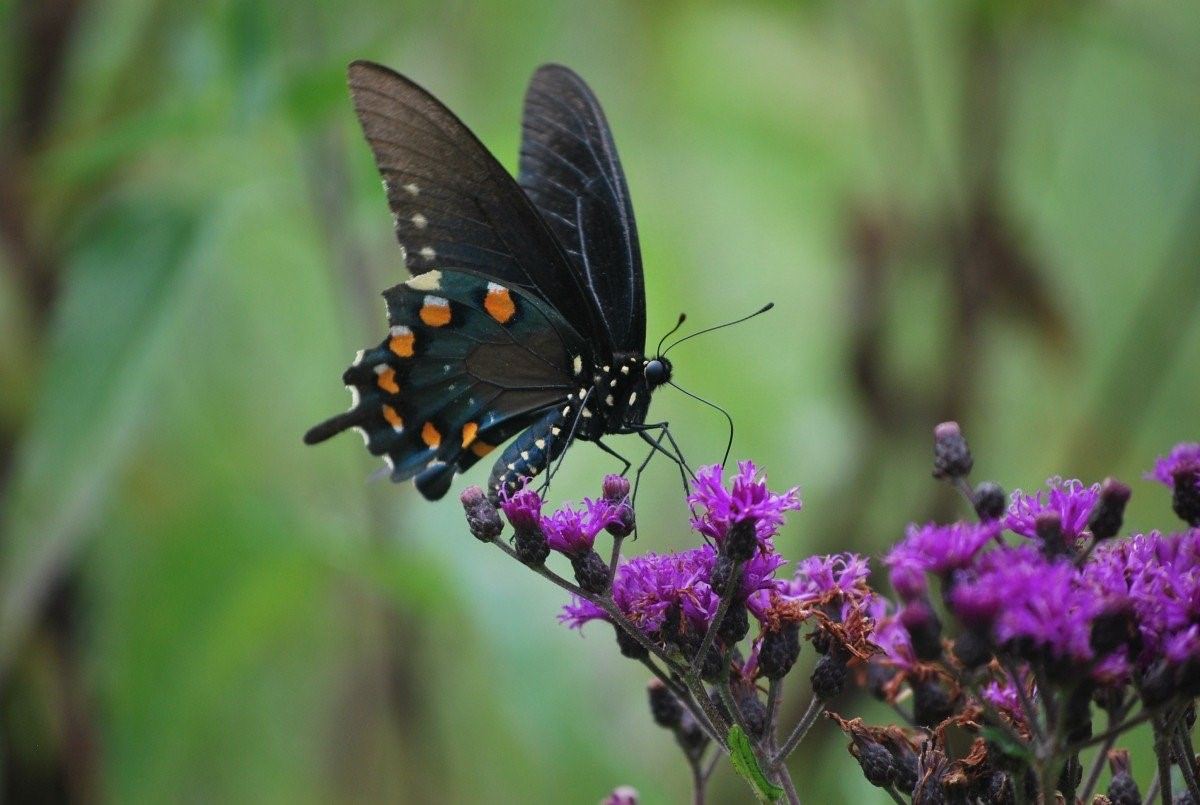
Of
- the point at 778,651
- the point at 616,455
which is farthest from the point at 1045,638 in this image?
the point at 616,455

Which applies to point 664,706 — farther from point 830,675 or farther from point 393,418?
point 393,418

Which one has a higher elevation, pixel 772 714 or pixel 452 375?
pixel 452 375

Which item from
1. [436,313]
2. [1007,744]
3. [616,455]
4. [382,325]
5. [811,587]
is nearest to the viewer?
[1007,744]

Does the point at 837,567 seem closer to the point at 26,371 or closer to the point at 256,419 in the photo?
the point at 26,371

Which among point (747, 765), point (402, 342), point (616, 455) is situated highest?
point (402, 342)

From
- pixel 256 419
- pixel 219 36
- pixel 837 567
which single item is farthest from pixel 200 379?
pixel 837 567

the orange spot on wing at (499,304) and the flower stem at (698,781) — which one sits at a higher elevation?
the orange spot on wing at (499,304)

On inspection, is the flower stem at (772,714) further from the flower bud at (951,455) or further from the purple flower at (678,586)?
the flower bud at (951,455)

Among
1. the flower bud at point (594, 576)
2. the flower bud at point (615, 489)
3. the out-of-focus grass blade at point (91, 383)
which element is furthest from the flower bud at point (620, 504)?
the out-of-focus grass blade at point (91, 383)
